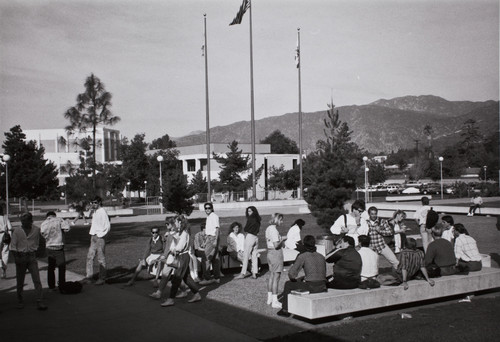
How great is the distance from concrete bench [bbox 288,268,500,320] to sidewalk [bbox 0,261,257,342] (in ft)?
3.34

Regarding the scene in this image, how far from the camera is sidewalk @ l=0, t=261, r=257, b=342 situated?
720 cm

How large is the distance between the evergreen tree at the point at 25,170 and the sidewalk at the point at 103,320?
34.2 m

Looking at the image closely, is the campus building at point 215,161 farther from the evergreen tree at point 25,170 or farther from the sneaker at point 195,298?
the sneaker at point 195,298

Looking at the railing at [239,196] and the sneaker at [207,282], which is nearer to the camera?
the sneaker at [207,282]

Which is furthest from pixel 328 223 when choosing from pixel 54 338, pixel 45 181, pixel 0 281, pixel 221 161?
pixel 221 161

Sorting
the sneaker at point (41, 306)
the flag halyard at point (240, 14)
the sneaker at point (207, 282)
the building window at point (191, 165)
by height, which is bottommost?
the sneaker at point (207, 282)

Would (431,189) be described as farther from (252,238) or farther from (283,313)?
(283,313)

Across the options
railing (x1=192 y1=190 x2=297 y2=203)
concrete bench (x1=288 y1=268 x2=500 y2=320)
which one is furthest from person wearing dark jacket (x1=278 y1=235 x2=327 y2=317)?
railing (x1=192 y1=190 x2=297 y2=203)

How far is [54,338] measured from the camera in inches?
284

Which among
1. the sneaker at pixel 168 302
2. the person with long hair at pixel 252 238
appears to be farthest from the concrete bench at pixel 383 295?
the person with long hair at pixel 252 238

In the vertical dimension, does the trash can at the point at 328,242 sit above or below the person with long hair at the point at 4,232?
below

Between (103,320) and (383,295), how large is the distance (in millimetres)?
4318

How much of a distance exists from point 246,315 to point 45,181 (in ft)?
130

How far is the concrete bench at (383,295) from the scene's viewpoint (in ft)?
24.6
